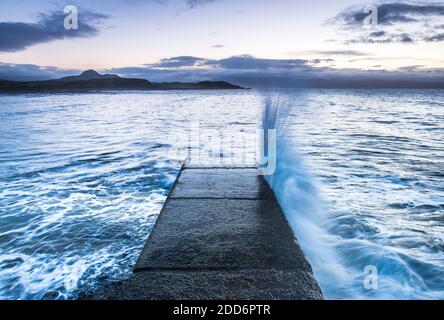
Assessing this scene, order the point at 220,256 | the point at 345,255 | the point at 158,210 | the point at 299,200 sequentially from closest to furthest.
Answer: the point at 220,256, the point at 345,255, the point at 158,210, the point at 299,200

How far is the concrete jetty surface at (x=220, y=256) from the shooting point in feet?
7.06

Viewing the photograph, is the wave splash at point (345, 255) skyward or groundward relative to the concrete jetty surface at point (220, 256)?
groundward

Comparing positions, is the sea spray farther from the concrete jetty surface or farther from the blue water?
the concrete jetty surface

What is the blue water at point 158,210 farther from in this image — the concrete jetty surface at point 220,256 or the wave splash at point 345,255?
the concrete jetty surface at point 220,256

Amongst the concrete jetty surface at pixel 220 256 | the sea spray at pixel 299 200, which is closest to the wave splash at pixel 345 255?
the sea spray at pixel 299 200

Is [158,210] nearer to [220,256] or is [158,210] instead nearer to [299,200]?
[220,256]

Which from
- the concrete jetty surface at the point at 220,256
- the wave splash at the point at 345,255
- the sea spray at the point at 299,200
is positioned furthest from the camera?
the sea spray at the point at 299,200

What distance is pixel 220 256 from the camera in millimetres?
2600

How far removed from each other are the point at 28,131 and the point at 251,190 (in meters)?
13.2

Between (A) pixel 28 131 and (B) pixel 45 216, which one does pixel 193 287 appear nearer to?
(B) pixel 45 216

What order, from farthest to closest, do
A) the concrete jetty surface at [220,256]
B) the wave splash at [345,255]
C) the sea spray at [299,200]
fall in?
the sea spray at [299,200]
the wave splash at [345,255]
the concrete jetty surface at [220,256]

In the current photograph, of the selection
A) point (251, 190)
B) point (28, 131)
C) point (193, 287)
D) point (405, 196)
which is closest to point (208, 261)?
point (193, 287)

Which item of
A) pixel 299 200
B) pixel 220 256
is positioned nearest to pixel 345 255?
pixel 299 200
